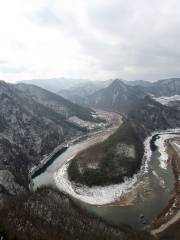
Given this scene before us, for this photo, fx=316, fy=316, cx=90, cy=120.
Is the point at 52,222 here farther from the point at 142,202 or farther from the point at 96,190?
the point at 96,190

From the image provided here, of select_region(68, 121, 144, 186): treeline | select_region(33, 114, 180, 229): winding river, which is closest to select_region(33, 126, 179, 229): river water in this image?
select_region(33, 114, 180, 229): winding river

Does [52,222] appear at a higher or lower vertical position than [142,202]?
higher

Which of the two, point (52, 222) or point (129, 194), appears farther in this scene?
point (129, 194)

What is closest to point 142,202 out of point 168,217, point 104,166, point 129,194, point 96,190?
point 129,194

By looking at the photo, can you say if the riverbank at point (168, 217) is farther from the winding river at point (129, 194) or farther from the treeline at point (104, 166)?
the treeline at point (104, 166)

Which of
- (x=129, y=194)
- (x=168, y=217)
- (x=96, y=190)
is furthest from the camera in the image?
(x=96, y=190)

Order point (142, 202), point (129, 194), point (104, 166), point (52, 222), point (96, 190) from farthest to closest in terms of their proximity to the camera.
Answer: point (104, 166), point (96, 190), point (129, 194), point (142, 202), point (52, 222)

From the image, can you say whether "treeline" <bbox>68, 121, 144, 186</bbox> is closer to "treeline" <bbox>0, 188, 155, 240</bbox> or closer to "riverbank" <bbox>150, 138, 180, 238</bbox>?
"riverbank" <bbox>150, 138, 180, 238</bbox>

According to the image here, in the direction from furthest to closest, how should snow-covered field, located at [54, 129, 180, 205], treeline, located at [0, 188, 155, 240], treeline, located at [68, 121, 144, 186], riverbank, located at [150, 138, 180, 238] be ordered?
treeline, located at [68, 121, 144, 186], snow-covered field, located at [54, 129, 180, 205], riverbank, located at [150, 138, 180, 238], treeline, located at [0, 188, 155, 240]

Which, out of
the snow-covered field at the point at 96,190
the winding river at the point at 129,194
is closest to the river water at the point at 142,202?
the winding river at the point at 129,194

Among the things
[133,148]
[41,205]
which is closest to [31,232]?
[41,205]

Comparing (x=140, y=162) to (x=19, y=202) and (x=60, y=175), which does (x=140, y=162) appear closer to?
(x=60, y=175)
